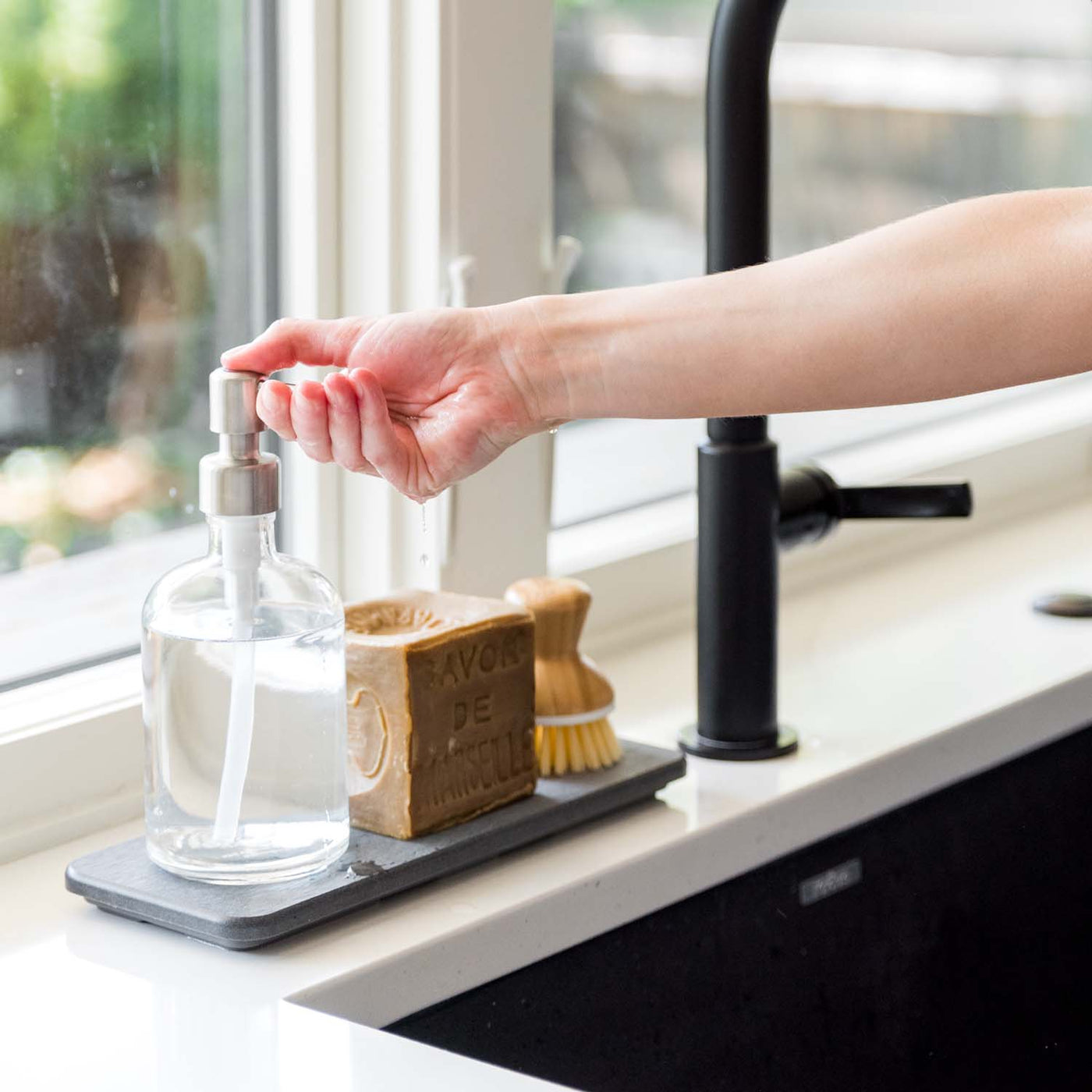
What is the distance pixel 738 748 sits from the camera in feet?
3.46

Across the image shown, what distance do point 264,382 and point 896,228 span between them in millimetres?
278

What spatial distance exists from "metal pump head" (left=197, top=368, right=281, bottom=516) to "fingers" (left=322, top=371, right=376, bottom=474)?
0.03m

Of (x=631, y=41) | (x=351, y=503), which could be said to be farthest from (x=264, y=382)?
(x=631, y=41)

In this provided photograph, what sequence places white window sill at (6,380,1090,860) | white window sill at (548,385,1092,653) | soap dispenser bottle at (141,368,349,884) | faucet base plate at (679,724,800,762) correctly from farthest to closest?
white window sill at (548,385,1092,653) → faucet base plate at (679,724,800,762) → white window sill at (6,380,1090,860) → soap dispenser bottle at (141,368,349,884)

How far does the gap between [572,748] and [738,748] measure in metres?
0.14

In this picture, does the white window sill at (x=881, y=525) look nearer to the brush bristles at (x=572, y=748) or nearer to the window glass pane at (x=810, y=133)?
the window glass pane at (x=810, y=133)

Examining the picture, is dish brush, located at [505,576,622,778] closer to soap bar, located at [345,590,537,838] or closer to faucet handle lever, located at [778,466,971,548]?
soap bar, located at [345,590,537,838]

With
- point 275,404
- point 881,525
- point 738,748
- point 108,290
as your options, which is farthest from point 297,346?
point 881,525

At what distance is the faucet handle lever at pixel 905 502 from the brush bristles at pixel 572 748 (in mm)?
228

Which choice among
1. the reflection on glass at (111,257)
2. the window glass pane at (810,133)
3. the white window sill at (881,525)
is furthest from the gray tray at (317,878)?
the window glass pane at (810,133)

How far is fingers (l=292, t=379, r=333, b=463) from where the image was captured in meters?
0.75

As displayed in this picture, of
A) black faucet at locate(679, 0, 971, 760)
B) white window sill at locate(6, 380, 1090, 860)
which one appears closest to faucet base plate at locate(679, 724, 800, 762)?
black faucet at locate(679, 0, 971, 760)

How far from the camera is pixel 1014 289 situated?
732 mm

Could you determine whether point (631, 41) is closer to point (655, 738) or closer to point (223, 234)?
point (223, 234)
